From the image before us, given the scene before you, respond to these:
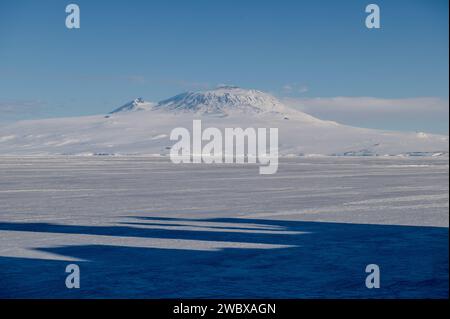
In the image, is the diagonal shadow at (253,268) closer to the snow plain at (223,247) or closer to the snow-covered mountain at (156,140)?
the snow plain at (223,247)

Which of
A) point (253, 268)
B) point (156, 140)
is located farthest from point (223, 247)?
point (156, 140)

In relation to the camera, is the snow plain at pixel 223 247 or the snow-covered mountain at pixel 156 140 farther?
the snow-covered mountain at pixel 156 140

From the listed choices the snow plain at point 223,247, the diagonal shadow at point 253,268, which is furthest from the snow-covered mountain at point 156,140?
the diagonal shadow at point 253,268

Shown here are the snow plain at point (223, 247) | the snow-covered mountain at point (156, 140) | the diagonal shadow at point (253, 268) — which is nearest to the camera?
the diagonal shadow at point (253, 268)

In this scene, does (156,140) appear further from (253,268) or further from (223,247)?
(253,268)

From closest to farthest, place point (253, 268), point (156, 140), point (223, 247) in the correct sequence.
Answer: point (253, 268), point (223, 247), point (156, 140)

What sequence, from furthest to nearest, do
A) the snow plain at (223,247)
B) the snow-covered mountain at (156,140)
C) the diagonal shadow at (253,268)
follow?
the snow-covered mountain at (156,140), the snow plain at (223,247), the diagonal shadow at (253,268)

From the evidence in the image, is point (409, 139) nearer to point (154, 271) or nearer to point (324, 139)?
point (324, 139)

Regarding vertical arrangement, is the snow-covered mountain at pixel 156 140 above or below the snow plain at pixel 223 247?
above

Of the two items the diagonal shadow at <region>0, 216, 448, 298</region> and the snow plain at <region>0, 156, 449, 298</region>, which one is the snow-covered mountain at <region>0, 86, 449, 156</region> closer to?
the snow plain at <region>0, 156, 449, 298</region>

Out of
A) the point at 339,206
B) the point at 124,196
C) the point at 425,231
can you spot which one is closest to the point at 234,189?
the point at 124,196

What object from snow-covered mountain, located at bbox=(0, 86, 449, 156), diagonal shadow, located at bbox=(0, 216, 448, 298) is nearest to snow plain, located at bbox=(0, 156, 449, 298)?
diagonal shadow, located at bbox=(0, 216, 448, 298)
